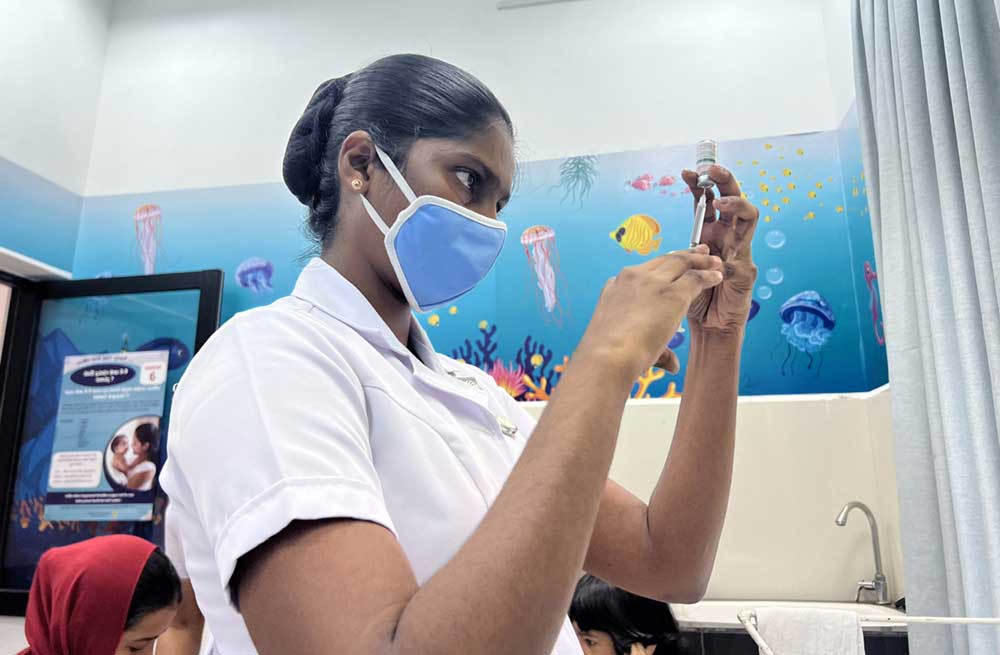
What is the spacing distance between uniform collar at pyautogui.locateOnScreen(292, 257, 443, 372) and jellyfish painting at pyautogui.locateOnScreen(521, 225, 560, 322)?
226 cm

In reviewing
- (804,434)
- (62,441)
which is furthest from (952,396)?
(62,441)

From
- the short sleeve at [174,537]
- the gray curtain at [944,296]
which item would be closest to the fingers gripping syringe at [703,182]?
the short sleeve at [174,537]

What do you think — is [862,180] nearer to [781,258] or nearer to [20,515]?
[781,258]

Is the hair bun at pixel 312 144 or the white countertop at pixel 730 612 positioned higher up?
the hair bun at pixel 312 144

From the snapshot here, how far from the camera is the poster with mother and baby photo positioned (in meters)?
3.07

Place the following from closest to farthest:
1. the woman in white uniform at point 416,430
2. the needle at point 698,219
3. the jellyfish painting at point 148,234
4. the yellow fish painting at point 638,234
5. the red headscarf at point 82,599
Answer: the woman in white uniform at point 416,430 → the needle at point 698,219 → the red headscarf at point 82,599 → the yellow fish painting at point 638,234 → the jellyfish painting at point 148,234

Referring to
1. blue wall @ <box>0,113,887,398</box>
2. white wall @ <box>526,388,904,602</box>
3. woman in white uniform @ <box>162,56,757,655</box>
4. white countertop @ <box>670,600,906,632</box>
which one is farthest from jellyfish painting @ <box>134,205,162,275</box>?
woman in white uniform @ <box>162,56,757,655</box>

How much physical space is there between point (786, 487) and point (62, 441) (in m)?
2.89

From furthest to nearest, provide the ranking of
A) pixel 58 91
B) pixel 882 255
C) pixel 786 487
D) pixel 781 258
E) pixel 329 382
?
pixel 58 91 → pixel 781 258 → pixel 786 487 → pixel 882 255 → pixel 329 382

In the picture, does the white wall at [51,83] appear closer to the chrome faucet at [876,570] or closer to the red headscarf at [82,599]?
the red headscarf at [82,599]

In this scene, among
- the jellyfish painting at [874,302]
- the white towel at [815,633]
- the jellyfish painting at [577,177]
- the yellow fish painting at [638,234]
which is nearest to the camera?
the white towel at [815,633]

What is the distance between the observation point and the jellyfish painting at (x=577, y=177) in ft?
10.2

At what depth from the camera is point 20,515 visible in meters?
3.13

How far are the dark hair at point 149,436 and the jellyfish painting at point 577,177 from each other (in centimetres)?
194
